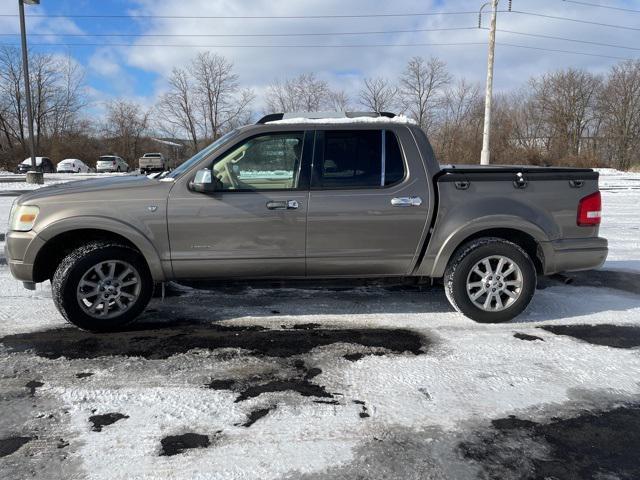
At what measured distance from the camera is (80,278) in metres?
4.02

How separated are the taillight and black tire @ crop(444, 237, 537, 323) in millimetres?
656

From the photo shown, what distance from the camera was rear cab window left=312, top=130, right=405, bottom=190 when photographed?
4.27 meters

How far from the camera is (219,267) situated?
4.23 m

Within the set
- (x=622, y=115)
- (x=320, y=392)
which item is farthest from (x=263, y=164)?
(x=622, y=115)

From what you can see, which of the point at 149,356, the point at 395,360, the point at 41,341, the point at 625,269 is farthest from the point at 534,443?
the point at 625,269

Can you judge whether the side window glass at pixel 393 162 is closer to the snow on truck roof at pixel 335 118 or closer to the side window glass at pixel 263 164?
the snow on truck roof at pixel 335 118

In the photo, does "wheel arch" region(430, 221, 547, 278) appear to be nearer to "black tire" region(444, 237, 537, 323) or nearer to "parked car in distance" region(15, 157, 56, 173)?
"black tire" region(444, 237, 537, 323)

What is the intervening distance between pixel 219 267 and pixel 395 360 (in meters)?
1.77

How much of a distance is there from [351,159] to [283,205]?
78 centimetres

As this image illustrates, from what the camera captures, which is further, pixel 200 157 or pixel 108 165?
pixel 108 165

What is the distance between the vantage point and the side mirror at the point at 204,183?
4023mm

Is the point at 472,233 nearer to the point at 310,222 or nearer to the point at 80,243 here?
the point at 310,222

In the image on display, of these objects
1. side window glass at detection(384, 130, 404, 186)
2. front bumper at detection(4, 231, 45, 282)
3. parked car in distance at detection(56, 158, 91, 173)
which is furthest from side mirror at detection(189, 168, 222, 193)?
parked car in distance at detection(56, 158, 91, 173)

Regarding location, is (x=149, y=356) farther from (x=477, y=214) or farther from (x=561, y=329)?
(x=561, y=329)
